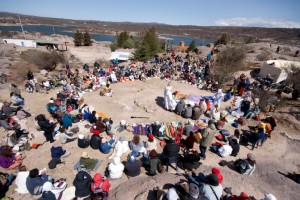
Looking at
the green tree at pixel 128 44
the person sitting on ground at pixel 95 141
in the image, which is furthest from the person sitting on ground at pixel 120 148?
the green tree at pixel 128 44

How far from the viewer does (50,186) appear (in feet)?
19.1

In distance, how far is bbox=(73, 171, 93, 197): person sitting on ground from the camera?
5926 millimetres

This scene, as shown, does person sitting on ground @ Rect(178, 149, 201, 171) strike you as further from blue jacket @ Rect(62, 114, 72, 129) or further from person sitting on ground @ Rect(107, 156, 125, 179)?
blue jacket @ Rect(62, 114, 72, 129)

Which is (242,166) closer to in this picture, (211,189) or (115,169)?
(211,189)

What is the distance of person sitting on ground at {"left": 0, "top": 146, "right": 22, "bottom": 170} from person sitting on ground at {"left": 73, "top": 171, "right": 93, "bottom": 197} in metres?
3.38

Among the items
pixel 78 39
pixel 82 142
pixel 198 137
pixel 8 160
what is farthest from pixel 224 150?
pixel 78 39

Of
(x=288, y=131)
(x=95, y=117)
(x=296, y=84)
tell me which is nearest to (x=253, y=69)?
(x=296, y=84)

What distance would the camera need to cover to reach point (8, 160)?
7348 millimetres

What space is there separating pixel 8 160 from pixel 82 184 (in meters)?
3.73

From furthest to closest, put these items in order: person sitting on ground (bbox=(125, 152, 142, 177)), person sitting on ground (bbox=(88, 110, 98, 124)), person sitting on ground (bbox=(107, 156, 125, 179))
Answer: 1. person sitting on ground (bbox=(88, 110, 98, 124))
2. person sitting on ground (bbox=(125, 152, 142, 177))
3. person sitting on ground (bbox=(107, 156, 125, 179))

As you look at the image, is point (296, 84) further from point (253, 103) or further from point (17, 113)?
point (17, 113)

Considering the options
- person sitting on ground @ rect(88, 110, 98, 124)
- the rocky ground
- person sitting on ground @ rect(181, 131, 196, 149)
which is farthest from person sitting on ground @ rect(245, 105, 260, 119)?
person sitting on ground @ rect(88, 110, 98, 124)

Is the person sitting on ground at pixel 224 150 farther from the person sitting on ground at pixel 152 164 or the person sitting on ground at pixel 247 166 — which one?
the person sitting on ground at pixel 152 164

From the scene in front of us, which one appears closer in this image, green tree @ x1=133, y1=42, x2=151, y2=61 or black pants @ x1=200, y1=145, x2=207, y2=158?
black pants @ x1=200, y1=145, x2=207, y2=158
